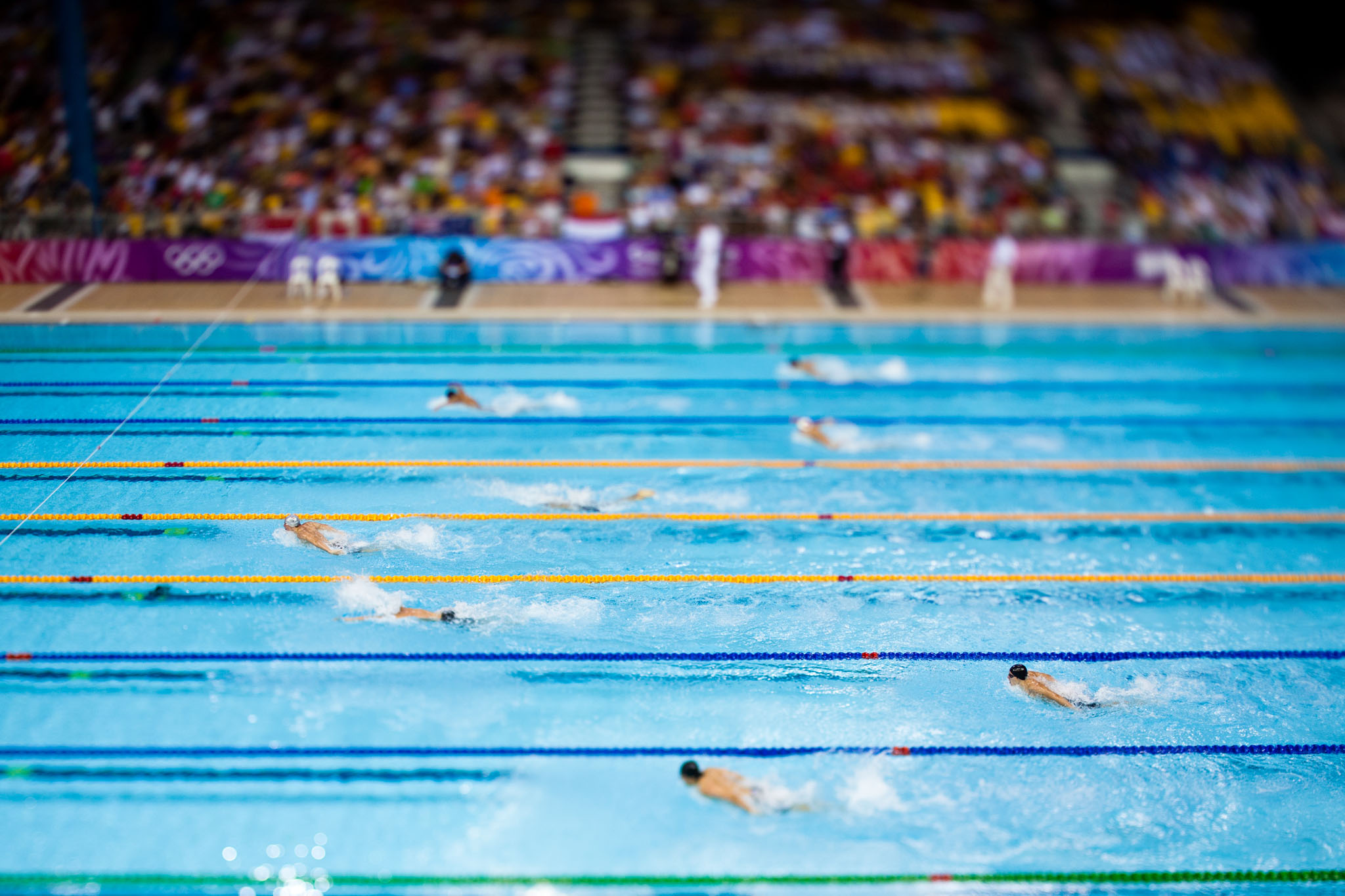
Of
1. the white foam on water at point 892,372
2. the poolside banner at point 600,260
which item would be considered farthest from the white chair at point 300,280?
the white foam on water at point 892,372

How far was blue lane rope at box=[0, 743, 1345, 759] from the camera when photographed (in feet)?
23.7

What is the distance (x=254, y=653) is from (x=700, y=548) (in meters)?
3.43

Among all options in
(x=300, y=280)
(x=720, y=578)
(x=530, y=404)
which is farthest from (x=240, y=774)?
(x=300, y=280)

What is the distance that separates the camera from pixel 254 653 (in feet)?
26.5

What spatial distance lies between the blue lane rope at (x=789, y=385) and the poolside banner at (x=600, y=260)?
2921mm

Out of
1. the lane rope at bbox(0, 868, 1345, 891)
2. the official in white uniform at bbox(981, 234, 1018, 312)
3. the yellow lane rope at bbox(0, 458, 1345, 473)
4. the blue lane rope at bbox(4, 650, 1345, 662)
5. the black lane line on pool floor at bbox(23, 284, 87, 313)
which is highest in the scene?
the official in white uniform at bbox(981, 234, 1018, 312)

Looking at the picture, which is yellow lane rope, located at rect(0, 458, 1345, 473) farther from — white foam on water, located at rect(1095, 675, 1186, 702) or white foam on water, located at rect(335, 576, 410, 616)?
white foam on water, located at rect(1095, 675, 1186, 702)

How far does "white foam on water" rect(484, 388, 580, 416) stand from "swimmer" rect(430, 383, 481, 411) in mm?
150

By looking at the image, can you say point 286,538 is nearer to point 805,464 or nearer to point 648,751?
point 648,751

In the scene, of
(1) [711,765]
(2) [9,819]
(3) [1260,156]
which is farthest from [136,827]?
(3) [1260,156]

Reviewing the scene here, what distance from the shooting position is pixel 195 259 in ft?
48.2

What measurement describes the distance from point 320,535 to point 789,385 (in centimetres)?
551

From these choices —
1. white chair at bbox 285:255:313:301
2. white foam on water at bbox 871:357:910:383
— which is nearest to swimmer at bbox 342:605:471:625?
white foam on water at bbox 871:357:910:383

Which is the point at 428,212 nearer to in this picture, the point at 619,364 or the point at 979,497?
the point at 619,364
